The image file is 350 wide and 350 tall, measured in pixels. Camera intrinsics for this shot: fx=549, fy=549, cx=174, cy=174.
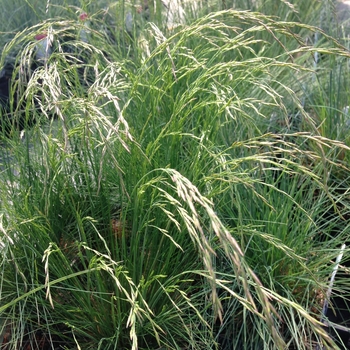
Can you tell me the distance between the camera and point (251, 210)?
1.78 m

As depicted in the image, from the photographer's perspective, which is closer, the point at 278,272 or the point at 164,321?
the point at 164,321

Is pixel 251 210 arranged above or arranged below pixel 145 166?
below

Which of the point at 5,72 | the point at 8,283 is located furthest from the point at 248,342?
the point at 5,72

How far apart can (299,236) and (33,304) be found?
2.70ft

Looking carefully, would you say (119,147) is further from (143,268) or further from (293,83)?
(293,83)

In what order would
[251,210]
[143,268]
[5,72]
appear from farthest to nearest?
1. [5,72]
2. [251,210]
3. [143,268]

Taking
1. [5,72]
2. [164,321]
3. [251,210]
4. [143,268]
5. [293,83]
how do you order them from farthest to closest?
[5,72]
[293,83]
[251,210]
[143,268]
[164,321]

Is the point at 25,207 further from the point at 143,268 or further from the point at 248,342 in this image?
the point at 248,342

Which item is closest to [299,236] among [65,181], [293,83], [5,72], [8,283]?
[65,181]

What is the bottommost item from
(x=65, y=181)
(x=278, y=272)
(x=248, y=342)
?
(x=248, y=342)

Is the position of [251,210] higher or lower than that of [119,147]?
lower

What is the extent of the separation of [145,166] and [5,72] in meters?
2.52

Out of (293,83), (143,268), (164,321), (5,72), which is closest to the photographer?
(164,321)

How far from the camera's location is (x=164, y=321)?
4.97 ft
